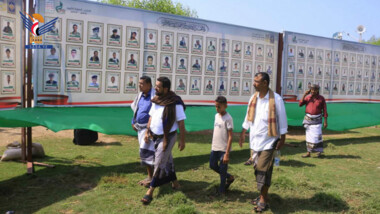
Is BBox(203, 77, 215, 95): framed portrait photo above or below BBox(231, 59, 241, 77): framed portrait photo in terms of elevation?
below

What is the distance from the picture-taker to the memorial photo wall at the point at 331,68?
9094 millimetres

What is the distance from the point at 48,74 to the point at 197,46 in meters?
3.39

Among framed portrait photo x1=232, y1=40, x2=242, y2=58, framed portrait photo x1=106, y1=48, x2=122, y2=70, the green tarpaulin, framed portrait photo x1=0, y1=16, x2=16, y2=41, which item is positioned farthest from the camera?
framed portrait photo x1=232, y1=40, x2=242, y2=58

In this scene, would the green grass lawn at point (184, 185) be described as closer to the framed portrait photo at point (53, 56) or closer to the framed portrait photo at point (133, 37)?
the framed portrait photo at point (53, 56)

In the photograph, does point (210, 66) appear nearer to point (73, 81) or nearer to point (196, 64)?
point (196, 64)

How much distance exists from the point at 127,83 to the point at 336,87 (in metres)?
7.06

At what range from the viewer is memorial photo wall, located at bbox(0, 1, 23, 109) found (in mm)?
5445

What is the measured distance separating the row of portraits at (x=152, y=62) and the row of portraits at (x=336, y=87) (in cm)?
107

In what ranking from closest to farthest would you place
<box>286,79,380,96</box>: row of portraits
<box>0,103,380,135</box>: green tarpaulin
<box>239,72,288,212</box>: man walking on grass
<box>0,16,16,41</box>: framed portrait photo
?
1. <box>239,72,288,212</box>: man walking on grass
2. <box>0,103,380,135</box>: green tarpaulin
3. <box>0,16,16,41</box>: framed portrait photo
4. <box>286,79,380,96</box>: row of portraits

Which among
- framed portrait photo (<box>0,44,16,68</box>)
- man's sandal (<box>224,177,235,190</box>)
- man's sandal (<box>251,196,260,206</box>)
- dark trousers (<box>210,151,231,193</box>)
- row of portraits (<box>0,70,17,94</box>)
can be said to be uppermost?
framed portrait photo (<box>0,44,16,68</box>)

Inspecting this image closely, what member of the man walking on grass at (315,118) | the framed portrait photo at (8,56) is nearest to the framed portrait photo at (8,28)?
the framed portrait photo at (8,56)

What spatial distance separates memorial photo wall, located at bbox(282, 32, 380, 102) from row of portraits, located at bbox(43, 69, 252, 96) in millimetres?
1703

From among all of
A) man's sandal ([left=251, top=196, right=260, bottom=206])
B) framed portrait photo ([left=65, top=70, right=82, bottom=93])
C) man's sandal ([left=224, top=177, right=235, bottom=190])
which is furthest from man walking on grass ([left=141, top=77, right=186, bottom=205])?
framed portrait photo ([left=65, top=70, right=82, bottom=93])

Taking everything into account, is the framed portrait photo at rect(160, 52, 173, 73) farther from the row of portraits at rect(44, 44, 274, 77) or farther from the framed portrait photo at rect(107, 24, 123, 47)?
the framed portrait photo at rect(107, 24, 123, 47)
